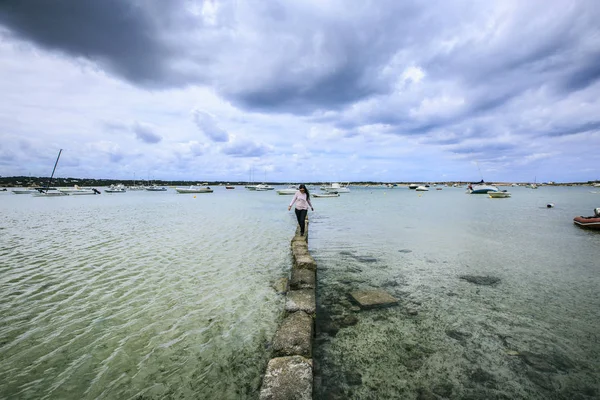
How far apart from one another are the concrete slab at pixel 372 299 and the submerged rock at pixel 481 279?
3.32m

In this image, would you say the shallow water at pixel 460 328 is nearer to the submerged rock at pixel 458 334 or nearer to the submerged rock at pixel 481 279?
the submerged rock at pixel 458 334

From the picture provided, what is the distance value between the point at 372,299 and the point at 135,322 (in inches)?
214

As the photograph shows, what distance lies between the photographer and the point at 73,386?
146 inches

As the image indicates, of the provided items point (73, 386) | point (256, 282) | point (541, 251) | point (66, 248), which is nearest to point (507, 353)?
point (256, 282)

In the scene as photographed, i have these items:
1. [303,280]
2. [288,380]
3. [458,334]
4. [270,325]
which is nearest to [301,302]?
[270,325]

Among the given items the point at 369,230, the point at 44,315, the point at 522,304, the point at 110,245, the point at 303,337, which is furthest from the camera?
the point at 369,230

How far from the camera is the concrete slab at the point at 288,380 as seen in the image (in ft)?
9.36

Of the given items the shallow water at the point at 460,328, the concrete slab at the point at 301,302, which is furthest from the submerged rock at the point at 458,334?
the concrete slab at the point at 301,302

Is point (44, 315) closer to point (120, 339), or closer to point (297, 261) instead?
point (120, 339)

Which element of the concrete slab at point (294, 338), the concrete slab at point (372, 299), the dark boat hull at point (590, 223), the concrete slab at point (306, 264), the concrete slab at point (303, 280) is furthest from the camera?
the dark boat hull at point (590, 223)

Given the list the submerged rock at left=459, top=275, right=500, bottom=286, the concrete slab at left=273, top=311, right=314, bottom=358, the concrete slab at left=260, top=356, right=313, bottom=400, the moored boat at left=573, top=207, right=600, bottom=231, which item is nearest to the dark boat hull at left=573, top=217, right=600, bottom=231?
the moored boat at left=573, top=207, right=600, bottom=231

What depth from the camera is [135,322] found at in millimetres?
5465

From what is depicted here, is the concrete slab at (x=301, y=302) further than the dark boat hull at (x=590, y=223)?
No

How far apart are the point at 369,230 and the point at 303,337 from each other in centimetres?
1417
